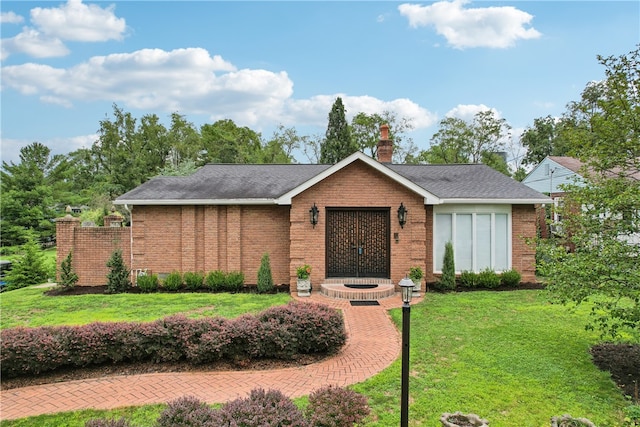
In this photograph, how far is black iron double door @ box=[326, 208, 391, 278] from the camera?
465 inches

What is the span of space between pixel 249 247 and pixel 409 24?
10574mm

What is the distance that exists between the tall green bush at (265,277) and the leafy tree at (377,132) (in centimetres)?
2821

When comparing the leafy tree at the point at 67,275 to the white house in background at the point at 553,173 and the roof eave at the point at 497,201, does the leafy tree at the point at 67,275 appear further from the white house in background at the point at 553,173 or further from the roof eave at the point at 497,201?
the white house in background at the point at 553,173

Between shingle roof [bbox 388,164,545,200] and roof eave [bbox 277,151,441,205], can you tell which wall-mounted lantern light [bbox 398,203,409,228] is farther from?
shingle roof [bbox 388,164,545,200]

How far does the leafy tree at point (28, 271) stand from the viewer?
13734 millimetres

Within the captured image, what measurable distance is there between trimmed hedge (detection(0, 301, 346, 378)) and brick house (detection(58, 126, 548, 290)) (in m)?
5.03

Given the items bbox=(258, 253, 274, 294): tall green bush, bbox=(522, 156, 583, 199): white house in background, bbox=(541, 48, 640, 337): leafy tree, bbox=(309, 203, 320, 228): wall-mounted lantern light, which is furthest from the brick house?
bbox=(522, 156, 583, 199): white house in background

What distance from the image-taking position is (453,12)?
12.2 meters

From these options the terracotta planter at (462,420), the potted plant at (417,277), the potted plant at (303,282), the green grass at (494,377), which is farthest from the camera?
the potted plant at (417,277)

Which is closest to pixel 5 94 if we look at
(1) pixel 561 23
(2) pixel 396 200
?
(2) pixel 396 200

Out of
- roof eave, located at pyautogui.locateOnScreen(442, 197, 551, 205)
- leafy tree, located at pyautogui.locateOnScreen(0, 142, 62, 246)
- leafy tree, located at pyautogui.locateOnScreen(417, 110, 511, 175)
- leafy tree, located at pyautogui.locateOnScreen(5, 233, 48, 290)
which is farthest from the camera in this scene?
leafy tree, located at pyautogui.locateOnScreen(417, 110, 511, 175)

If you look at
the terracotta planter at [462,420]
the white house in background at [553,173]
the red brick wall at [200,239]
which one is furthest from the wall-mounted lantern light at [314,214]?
the white house in background at [553,173]

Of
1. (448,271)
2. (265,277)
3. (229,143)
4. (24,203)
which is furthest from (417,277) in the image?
(229,143)

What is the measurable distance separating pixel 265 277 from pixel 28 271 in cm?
1012
